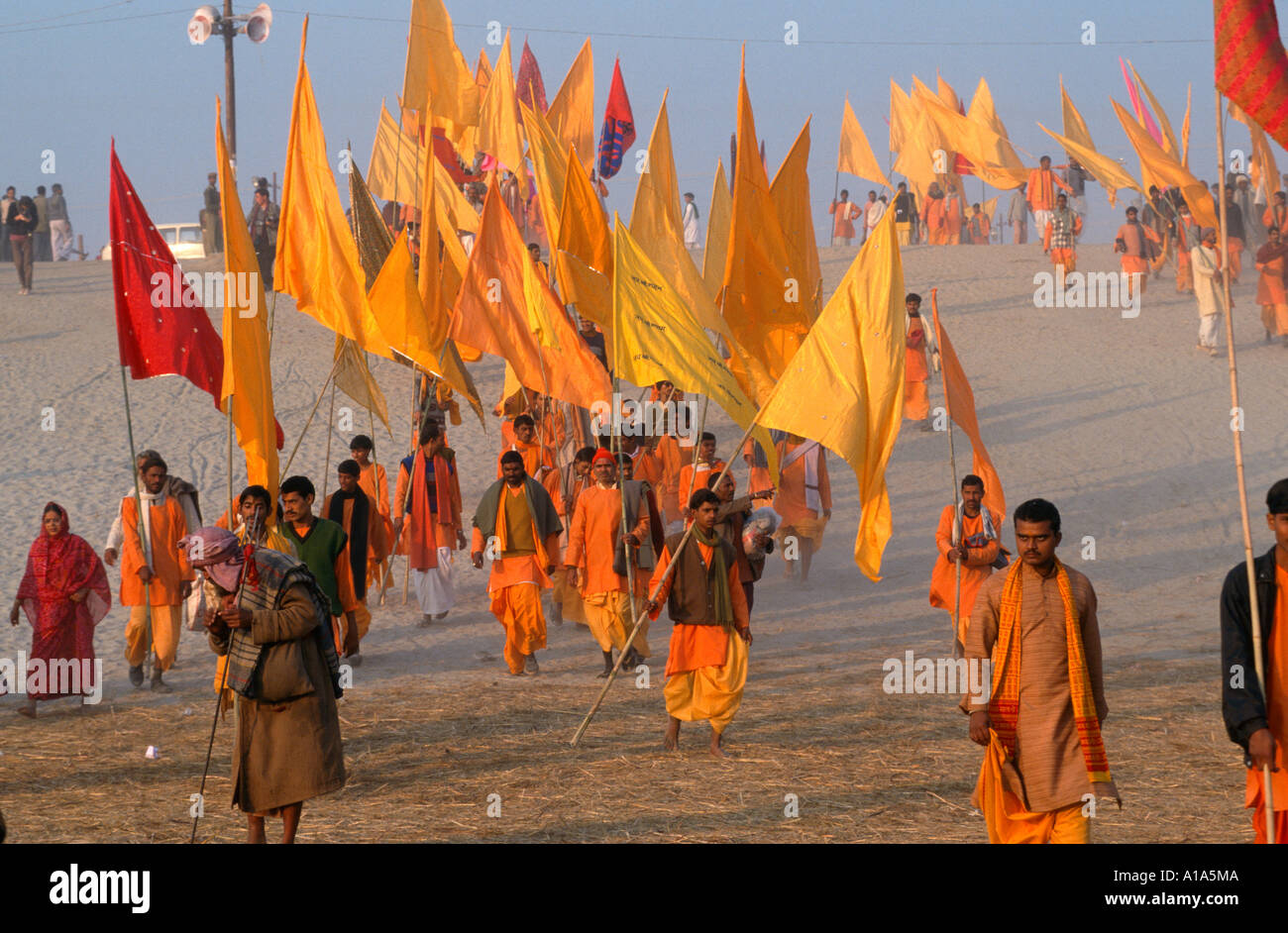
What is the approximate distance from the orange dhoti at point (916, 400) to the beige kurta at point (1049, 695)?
11.7 meters

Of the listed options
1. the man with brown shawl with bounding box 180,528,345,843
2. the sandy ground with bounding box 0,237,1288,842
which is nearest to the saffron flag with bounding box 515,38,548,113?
the sandy ground with bounding box 0,237,1288,842

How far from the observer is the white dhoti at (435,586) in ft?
36.8

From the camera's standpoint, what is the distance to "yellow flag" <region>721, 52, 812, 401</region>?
10.2 metres

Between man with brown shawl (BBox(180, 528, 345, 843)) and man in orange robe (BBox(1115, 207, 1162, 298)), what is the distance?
1957cm

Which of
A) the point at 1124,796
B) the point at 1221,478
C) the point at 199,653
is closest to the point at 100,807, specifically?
the point at 199,653

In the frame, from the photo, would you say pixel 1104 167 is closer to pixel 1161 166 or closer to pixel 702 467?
pixel 1161 166

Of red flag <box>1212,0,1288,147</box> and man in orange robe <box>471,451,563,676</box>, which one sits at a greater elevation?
red flag <box>1212,0,1288,147</box>

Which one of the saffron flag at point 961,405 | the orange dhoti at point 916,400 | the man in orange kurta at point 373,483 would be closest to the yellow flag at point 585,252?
the man in orange kurta at point 373,483

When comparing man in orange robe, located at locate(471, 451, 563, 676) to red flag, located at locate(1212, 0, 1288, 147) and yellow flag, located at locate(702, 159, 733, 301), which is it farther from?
red flag, located at locate(1212, 0, 1288, 147)

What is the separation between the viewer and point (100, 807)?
21.5 ft

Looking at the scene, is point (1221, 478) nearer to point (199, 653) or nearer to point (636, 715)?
point (636, 715)

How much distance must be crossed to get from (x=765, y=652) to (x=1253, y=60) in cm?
654

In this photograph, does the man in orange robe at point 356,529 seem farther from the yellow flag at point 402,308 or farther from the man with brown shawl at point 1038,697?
the man with brown shawl at point 1038,697

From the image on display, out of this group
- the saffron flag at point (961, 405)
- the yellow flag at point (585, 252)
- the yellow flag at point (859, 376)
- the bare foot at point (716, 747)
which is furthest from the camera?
the yellow flag at point (585, 252)
